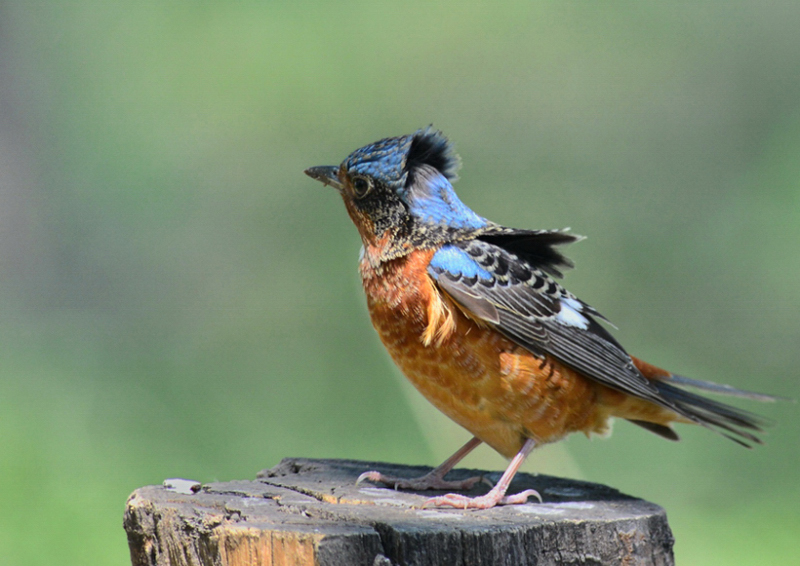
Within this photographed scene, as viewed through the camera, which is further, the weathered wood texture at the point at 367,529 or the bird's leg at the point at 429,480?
the bird's leg at the point at 429,480

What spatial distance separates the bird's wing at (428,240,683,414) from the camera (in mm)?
3979

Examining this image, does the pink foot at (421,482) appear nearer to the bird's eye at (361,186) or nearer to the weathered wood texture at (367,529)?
the weathered wood texture at (367,529)

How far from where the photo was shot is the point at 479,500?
12.0 ft

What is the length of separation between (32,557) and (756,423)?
15.8 ft

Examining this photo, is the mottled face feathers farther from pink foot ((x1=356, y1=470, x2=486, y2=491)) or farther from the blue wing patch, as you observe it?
pink foot ((x1=356, y1=470, x2=486, y2=491))

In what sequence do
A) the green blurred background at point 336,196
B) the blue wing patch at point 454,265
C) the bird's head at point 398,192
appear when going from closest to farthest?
the blue wing patch at point 454,265 < the bird's head at point 398,192 < the green blurred background at point 336,196

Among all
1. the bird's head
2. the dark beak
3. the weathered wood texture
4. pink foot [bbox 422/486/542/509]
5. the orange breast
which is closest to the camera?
the weathered wood texture

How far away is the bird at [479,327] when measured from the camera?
3.95 metres

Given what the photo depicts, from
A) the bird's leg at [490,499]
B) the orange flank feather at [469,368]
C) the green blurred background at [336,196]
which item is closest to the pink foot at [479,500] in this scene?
the bird's leg at [490,499]

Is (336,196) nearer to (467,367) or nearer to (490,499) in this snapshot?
(467,367)

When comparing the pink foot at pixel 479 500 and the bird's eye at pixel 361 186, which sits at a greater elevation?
the bird's eye at pixel 361 186

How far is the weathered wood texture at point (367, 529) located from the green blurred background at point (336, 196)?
4596 millimetres

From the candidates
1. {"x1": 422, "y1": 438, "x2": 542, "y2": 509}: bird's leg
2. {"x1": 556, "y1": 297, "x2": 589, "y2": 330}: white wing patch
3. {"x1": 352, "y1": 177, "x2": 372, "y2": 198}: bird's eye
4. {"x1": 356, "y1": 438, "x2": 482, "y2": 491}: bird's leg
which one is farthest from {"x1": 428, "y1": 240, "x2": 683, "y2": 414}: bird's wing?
{"x1": 356, "y1": 438, "x2": 482, "y2": 491}: bird's leg

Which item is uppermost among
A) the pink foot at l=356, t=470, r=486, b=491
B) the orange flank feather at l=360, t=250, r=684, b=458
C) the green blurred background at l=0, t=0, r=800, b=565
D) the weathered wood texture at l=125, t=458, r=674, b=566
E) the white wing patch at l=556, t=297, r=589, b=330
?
the green blurred background at l=0, t=0, r=800, b=565
